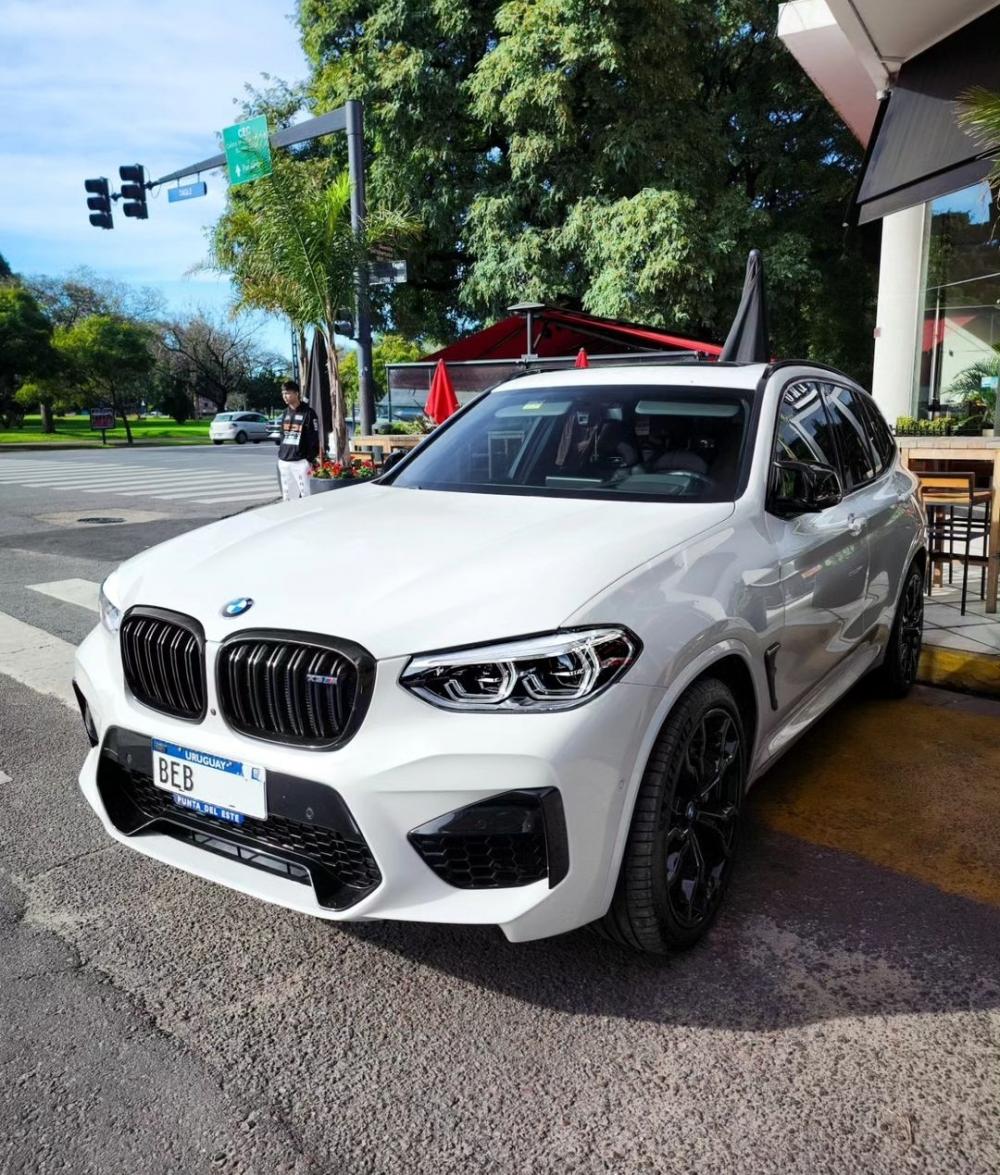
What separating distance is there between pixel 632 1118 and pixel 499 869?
0.58 meters

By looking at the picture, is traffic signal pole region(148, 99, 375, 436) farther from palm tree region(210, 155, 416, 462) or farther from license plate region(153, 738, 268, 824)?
license plate region(153, 738, 268, 824)

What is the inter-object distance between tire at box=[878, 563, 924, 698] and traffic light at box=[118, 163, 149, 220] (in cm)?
1888

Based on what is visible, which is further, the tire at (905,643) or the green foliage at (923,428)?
the green foliage at (923,428)

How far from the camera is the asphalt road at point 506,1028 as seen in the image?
2.00m

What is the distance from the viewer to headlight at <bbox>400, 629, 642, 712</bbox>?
222 cm

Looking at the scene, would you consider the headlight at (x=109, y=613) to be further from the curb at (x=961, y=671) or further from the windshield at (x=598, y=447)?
the curb at (x=961, y=671)

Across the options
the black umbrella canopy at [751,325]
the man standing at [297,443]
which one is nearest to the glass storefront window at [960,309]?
the black umbrella canopy at [751,325]

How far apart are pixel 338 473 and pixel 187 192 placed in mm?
11238

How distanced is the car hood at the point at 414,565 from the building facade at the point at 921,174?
689 centimetres

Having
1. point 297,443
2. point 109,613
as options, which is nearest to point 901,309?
point 297,443

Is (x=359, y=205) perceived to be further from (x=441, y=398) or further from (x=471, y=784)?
(x=471, y=784)

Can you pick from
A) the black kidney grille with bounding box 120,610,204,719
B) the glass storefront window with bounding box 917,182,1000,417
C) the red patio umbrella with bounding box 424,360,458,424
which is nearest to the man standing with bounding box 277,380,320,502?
the red patio umbrella with bounding box 424,360,458,424

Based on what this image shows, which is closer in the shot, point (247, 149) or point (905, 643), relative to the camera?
point (905, 643)

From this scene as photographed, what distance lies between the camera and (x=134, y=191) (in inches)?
766
